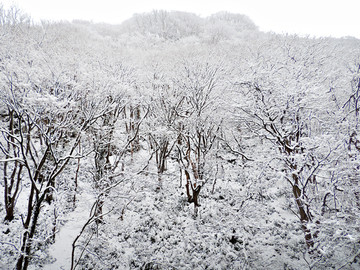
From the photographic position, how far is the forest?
661cm

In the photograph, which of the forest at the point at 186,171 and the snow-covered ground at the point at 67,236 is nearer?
the forest at the point at 186,171

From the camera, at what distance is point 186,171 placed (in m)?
11.3

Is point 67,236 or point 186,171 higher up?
point 186,171

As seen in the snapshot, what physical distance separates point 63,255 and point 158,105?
409 inches

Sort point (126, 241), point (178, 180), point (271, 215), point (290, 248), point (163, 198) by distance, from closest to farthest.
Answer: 1. point (290, 248)
2. point (126, 241)
3. point (271, 215)
4. point (163, 198)
5. point (178, 180)

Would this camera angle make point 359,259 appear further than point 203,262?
No

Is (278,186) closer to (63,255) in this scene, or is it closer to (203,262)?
(203,262)

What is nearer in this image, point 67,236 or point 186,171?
point 67,236

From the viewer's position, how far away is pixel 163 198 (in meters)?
12.6

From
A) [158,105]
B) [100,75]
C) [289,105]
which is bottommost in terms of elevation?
[289,105]

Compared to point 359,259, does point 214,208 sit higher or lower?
higher

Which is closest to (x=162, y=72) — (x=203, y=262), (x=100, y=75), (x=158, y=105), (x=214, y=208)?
(x=158, y=105)

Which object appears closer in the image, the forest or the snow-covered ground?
the forest

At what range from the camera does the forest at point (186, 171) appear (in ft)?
21.7
